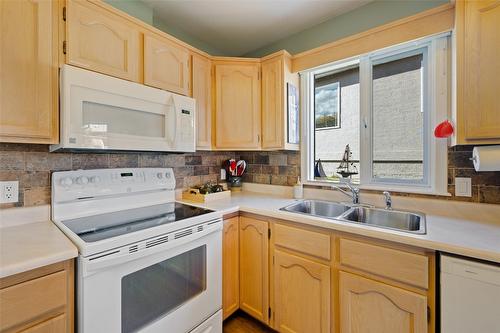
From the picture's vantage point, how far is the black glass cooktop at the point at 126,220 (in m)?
1.10

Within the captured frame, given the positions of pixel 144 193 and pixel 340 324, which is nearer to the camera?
pixel 340 324

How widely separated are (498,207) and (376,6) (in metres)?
1.61

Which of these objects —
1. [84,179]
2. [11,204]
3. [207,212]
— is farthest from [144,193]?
[11,204]

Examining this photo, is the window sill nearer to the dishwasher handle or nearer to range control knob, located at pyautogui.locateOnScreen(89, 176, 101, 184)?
the dishwasher handle

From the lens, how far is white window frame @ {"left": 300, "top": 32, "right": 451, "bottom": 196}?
1.48m

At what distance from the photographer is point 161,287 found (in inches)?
47.6

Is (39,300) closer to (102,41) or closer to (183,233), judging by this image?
(183,233)

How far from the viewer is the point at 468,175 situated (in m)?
1.39

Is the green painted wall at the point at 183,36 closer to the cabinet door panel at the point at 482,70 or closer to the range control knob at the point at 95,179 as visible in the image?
the range control knob at the point at 95,179

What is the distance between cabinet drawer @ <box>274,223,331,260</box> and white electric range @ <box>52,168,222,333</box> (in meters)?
0.41

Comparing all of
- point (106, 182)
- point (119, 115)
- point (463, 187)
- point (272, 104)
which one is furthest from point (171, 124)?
point (463, 187)

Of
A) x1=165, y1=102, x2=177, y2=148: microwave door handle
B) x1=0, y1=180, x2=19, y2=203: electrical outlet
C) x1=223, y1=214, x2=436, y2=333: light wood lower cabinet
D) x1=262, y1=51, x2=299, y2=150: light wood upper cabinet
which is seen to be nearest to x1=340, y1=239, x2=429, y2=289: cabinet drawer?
x1=223, y1=214, x2=436, y2=333: light wood lower cabinet

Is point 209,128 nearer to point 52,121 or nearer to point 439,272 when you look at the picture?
point 52,121

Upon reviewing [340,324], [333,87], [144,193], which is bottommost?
[340,324]
